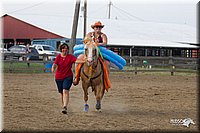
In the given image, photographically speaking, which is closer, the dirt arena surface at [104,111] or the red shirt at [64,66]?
the dirt arena surface at [104,111]

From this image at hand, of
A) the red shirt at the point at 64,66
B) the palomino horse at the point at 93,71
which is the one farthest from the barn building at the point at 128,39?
the red shirt at the point at 64,66

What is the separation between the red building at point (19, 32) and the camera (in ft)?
133

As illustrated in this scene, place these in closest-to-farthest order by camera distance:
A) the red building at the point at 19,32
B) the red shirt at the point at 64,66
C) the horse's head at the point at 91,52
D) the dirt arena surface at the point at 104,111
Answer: the dirt arena surface at the point at 104,111 → the horse's head at the point at 91,52 → the red shirt at the point at 64,66 → the red building at the point at 19,32

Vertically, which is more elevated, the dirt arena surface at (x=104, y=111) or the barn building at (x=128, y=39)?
the barn building at (x=128, y=39)

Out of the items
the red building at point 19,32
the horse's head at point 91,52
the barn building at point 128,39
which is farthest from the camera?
the red building at point 19,32

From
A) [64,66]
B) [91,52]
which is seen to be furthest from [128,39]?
[91,52]

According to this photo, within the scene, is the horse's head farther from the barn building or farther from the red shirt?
the barn building

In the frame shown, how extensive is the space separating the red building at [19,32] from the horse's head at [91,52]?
31.8 meters

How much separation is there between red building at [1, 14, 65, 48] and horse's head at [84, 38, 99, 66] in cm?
3179

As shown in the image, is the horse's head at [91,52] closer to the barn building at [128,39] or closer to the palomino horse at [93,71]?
the palomino horse at [93,71]

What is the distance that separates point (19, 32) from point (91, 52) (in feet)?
116

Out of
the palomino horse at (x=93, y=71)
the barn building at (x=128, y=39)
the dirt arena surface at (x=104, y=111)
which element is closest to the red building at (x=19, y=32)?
the barn building at (x=128, y=39)

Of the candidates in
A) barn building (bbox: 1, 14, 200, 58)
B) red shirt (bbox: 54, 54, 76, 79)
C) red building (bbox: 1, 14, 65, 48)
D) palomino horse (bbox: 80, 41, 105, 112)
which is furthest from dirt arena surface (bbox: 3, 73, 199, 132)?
red building (bbox: 1, 14, 65, 48)

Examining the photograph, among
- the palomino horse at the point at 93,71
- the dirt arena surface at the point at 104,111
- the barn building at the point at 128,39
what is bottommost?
the dirt arena surface at the point at 104,111
